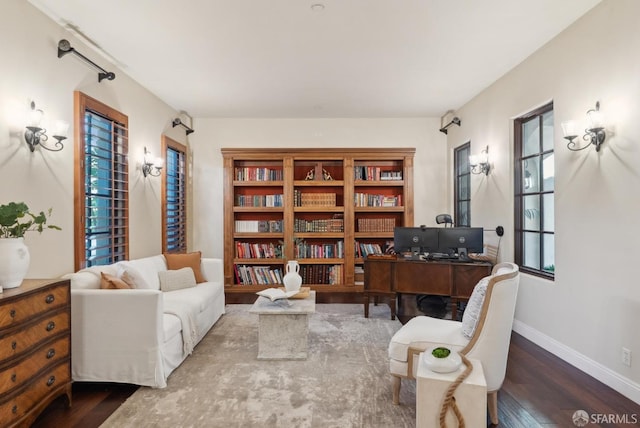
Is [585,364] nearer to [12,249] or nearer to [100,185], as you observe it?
[12,249]

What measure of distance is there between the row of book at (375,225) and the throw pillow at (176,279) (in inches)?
111

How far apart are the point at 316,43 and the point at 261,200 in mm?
3012

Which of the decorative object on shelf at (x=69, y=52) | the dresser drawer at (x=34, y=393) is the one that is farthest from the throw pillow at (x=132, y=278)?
the decorative object on shelf at (x=69, y=52)

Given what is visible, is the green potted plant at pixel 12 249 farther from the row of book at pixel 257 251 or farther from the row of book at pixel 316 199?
the row of book at pixel 316 199

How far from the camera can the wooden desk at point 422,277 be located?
3857mm

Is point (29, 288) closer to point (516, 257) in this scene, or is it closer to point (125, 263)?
point (125, 263)

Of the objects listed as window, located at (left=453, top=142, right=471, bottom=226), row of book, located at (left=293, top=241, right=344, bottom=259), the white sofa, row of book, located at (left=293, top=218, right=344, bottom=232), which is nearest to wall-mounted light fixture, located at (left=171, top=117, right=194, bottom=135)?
row of book, located at (left=293, top=218, right=344, bottom=232)

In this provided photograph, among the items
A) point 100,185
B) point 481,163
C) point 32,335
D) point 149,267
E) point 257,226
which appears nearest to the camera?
point 32,335

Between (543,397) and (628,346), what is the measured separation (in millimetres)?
688

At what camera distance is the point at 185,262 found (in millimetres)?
4168

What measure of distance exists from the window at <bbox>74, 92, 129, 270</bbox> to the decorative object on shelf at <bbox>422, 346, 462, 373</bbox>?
296 centimetres

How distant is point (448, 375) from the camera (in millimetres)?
1771

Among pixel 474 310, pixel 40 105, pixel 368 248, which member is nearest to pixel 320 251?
pixel 368 248

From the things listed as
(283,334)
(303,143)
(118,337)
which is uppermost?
(303,143)
